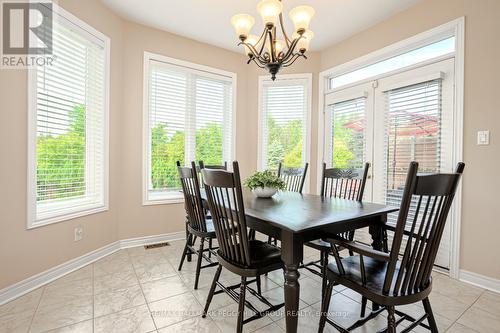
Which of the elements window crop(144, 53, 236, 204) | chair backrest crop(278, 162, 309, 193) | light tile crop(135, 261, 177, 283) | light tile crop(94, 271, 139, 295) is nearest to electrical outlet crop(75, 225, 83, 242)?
light tile crop(94, 271, 139, 295)

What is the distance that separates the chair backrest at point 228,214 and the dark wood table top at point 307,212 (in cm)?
14

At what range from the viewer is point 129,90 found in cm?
323

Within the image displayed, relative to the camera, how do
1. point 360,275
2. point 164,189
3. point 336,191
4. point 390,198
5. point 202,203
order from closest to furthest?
1. point 360,275
2. point 202,203
3. point 336,191
4. point 390,198
5. point 164,189

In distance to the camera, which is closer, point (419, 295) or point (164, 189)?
point (419, 295)

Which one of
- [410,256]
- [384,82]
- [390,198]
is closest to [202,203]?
[410,256]

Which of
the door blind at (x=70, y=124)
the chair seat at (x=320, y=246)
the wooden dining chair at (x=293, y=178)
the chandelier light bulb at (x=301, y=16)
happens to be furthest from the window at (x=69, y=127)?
the chair seat at (x=320, y=246)

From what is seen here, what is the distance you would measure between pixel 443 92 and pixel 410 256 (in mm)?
2153

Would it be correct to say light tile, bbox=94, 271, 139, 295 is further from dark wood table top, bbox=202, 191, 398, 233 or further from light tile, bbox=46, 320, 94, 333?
dark wood table top, bbox=202, 191, 398, 233

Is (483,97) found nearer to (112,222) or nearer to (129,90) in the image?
(129,90)

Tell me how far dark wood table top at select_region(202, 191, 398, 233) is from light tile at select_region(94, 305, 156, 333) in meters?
1.04

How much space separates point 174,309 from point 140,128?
90.2 inches

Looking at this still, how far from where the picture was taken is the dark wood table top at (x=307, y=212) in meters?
1.37

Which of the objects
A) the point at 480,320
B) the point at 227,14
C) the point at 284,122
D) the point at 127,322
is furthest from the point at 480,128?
the point at 127,322

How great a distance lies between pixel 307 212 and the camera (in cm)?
164
